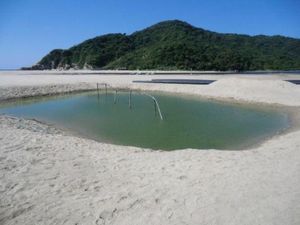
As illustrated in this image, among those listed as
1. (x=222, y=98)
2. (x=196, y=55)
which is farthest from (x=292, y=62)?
(x=222, y=98)

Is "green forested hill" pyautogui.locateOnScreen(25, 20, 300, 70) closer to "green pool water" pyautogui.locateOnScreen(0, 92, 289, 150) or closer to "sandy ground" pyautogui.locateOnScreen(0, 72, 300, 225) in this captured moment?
"green pool water" pyautogui.locateOnScreen(0, 92, 289, 150)

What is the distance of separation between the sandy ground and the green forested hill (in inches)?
2246

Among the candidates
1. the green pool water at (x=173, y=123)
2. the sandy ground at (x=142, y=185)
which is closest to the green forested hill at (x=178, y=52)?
the green pool water at (x=173, y=123)

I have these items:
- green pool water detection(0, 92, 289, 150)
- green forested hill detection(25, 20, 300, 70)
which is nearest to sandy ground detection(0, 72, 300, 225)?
green pool water detection(0, 92, 289, 150)

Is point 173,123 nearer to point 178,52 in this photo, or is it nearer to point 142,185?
point 142,185

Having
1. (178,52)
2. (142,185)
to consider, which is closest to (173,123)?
(142,185)

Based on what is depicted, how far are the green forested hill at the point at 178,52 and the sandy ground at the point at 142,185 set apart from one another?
187 ft

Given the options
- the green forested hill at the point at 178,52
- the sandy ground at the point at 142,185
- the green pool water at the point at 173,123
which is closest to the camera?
the sandy ground at the point at 142,185

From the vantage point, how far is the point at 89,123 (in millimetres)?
16062

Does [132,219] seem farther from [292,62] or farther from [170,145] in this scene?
[292,62]

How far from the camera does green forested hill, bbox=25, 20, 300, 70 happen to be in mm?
68812

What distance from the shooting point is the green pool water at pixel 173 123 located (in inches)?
471

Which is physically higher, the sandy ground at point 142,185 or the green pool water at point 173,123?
the sandy ground at point 142,185

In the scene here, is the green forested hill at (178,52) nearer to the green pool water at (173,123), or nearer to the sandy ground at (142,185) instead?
the green pool water at (173,123)
